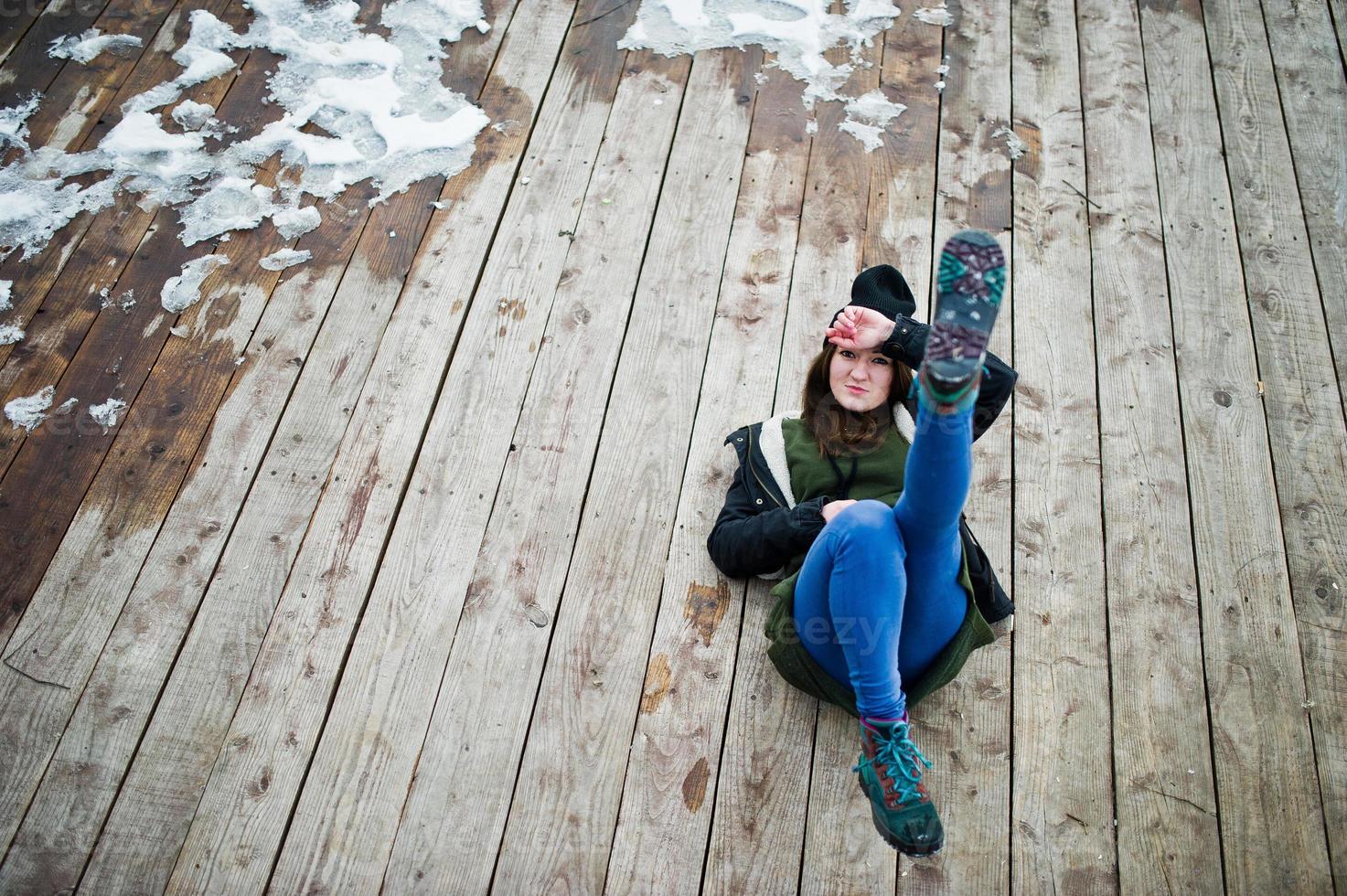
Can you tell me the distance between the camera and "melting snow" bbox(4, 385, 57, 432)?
200 cm

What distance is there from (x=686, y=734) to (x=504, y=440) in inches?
25.8

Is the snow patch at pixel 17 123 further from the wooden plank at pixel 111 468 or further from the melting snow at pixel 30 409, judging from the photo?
the melting snow at pixel 30 409

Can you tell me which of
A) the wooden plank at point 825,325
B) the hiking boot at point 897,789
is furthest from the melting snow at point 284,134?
the hiking boot at point 897,789

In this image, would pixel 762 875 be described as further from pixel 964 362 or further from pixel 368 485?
pixel 368 485

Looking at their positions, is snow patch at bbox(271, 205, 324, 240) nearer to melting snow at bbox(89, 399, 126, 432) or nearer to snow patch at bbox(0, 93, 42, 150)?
melting snow at bbox(89, 399, 126, 432)

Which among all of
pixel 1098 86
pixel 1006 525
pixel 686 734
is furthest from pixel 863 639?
pixel 1098 86

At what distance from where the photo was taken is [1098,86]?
8.47 ft

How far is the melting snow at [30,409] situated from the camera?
2.00 m

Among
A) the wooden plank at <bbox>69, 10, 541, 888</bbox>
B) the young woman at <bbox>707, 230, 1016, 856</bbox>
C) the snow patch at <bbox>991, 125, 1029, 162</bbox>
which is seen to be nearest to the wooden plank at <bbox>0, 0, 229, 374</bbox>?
the wooden plank at <bbox>69, 10, 541, 888</bbox>

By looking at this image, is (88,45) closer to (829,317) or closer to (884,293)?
(829,317)

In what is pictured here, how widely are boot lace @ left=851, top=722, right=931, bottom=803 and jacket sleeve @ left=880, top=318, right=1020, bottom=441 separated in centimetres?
51

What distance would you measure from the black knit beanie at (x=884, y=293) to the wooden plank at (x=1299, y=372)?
79cm

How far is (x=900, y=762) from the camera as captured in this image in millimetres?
1456

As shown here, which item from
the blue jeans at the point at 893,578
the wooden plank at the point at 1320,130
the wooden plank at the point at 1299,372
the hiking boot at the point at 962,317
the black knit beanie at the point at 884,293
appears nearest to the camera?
the hiking boot at the point at 962,317
